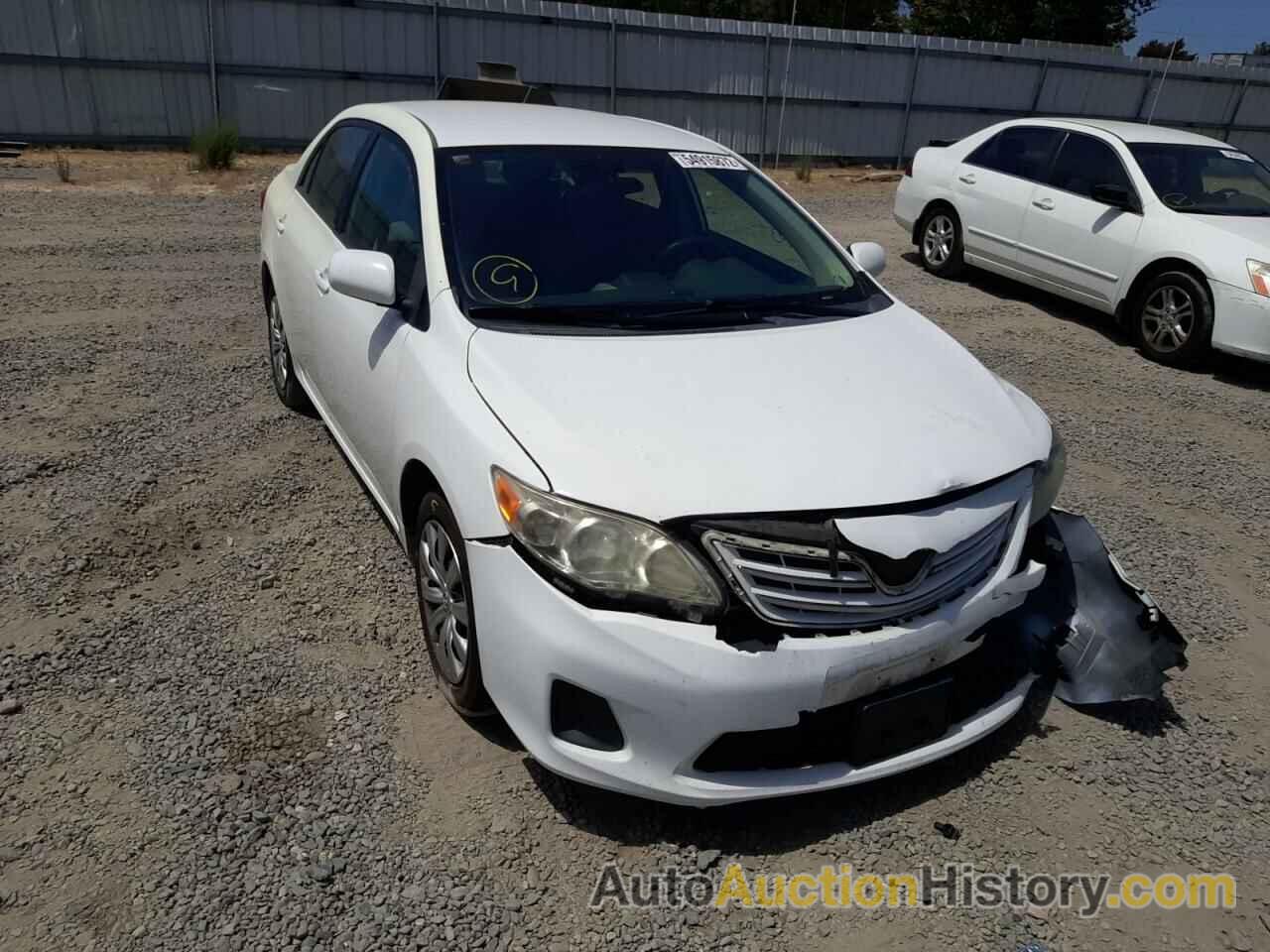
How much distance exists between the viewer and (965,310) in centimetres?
835

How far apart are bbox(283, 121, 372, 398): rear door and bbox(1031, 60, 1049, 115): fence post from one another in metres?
18.9

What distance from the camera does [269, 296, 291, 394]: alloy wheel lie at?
4996mm

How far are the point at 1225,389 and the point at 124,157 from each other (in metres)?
14.1

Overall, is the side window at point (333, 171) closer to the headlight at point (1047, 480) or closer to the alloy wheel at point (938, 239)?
the headlight at point (1047, 480)

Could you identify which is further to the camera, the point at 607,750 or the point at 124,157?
the point at 124,157

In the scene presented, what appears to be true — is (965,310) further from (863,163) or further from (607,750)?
(863,163)

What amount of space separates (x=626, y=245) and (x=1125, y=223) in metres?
5.62

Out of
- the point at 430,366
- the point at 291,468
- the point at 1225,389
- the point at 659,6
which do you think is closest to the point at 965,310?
the point at 1225,389

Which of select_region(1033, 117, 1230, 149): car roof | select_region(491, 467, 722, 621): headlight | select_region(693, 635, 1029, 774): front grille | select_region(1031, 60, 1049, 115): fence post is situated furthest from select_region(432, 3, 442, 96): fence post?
select_region(693, 635, 1029, 774): front grille

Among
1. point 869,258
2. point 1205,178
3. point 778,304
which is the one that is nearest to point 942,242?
point 1205,178

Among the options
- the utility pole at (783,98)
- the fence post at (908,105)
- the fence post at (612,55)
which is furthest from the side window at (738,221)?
the fence post at (908,105)

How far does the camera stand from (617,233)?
353 cm

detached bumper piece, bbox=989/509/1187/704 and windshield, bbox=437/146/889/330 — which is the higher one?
windshield, bbox=437/146/889/330

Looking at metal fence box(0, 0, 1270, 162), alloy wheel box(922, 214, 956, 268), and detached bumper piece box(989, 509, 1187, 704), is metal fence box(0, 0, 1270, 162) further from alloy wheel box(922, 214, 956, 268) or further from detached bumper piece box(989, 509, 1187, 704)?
detached bumper piece box(989, 509, 1187, 704)
